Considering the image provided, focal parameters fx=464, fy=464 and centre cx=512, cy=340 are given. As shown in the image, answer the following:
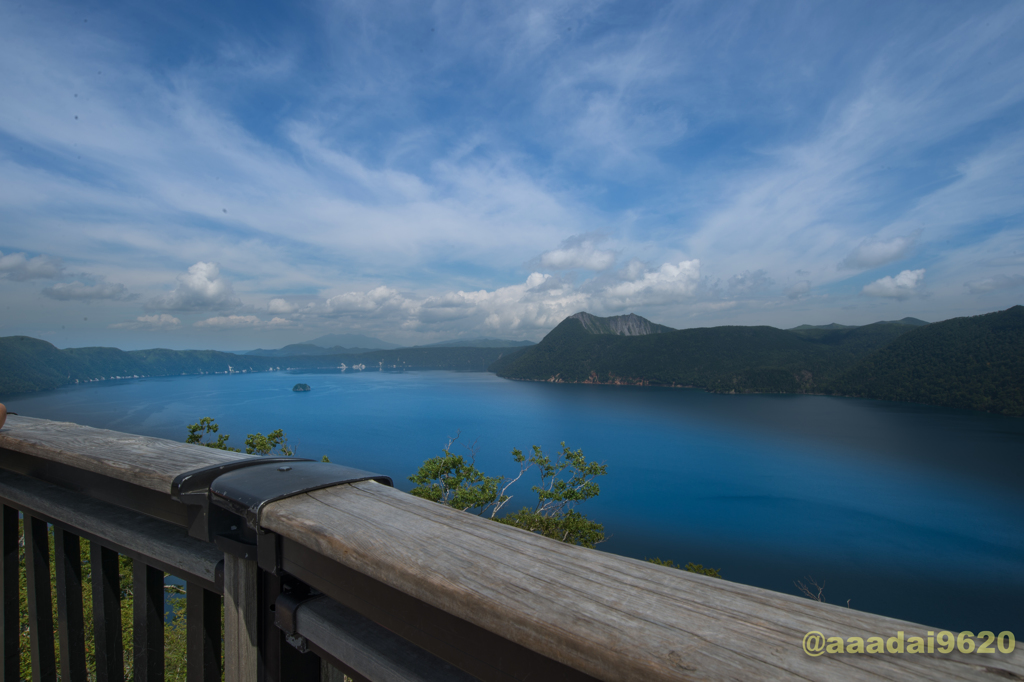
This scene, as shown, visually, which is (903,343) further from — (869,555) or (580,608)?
(580,608)

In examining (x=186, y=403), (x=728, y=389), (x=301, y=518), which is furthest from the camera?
(x=728, y=389)

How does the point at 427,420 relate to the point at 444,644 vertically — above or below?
below

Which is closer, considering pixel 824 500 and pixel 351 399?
pixel 824 500

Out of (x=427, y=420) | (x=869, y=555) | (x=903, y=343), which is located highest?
(x=903, y=343)

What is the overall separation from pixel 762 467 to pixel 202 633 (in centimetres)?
5207

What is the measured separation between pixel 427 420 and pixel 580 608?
65.9 m

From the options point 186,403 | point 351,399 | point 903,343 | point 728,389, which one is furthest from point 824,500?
point 186,403

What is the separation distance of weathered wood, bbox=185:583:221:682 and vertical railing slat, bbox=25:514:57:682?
25.1 inches

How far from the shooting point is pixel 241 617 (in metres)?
0.78

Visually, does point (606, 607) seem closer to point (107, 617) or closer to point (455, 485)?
point (107, 617)

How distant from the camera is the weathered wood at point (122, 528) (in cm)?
88

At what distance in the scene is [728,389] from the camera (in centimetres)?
9031

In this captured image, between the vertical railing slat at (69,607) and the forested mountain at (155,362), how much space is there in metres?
88.9

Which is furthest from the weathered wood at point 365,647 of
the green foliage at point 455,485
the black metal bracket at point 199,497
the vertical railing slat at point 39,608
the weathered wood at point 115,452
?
the green foliage at point 455,485
